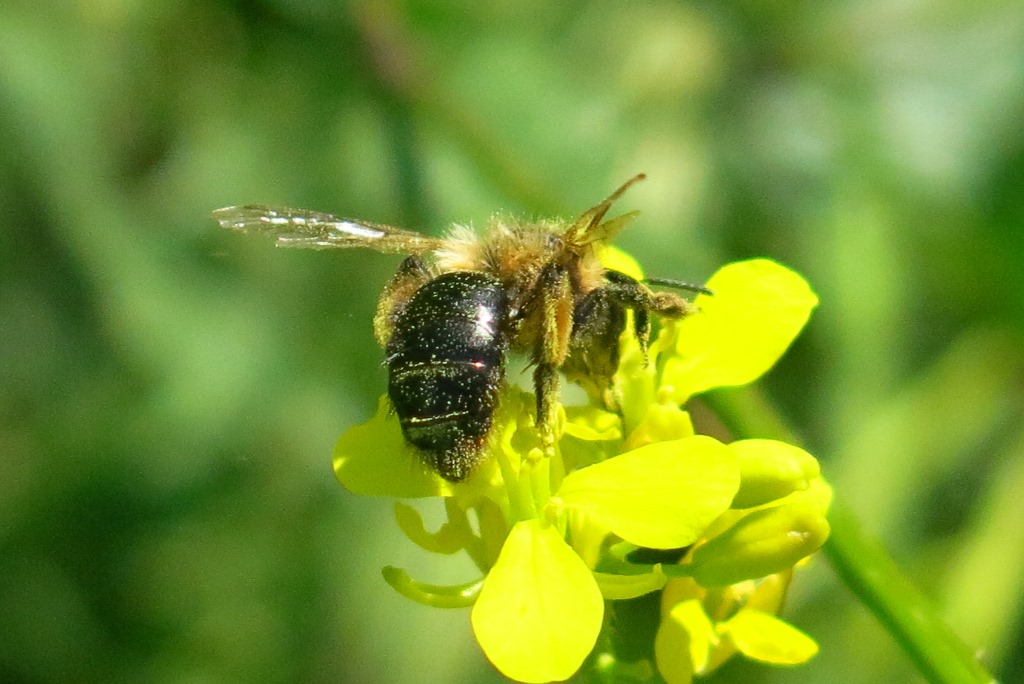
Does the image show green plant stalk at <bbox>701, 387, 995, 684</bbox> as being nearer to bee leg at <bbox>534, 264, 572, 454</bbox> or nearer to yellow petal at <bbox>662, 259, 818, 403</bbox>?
yellow petal at <bbox>662, 259, 818, 403</bbox>

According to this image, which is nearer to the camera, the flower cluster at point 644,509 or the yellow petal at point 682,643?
the flower cluster at point 644,509

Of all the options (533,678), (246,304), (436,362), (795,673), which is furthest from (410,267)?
(795,673)

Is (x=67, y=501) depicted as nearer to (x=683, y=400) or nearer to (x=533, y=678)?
(x=683, y=400)

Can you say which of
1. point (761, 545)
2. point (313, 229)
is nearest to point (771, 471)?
point (761, 545)

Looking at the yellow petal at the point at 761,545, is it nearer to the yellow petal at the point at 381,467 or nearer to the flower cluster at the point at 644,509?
the flower cluster at the point at 644,509

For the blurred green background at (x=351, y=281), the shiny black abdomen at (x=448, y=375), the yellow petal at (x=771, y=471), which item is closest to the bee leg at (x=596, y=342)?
the shiny black abdomen at (x=448, y=375)

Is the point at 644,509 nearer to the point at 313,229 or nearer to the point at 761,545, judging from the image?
the point at 761,545
